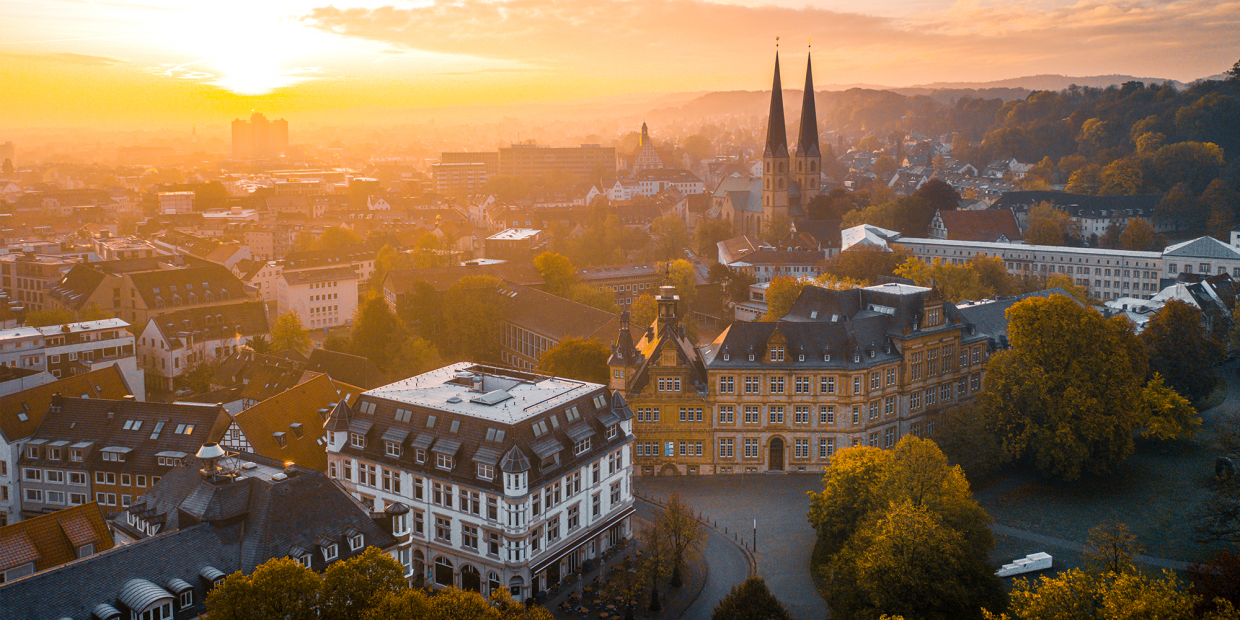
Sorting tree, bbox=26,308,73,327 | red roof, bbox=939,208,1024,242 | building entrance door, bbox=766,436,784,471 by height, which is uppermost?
red roof, bbox=939,208,1024,242

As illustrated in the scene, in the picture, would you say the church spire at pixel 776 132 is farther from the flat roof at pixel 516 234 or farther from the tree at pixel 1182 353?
the tree at pixel 1182 353

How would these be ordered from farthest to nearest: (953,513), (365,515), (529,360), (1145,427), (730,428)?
(529,360) < (1145,427) < (730,428) < (953,513) < (365,515)

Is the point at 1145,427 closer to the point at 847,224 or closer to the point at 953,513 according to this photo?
the point at 953,513

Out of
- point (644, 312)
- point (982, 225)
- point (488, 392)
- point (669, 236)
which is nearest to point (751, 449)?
point (488, 392)

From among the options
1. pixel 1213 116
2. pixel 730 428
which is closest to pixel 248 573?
pixel 730 428

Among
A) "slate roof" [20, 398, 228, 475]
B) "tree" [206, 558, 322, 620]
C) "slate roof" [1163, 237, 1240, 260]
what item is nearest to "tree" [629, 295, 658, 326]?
"slate roof" [20, 398, 228, 475]

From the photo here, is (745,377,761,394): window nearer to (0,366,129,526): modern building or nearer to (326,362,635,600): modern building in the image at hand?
(326,362,635,600): modern building
